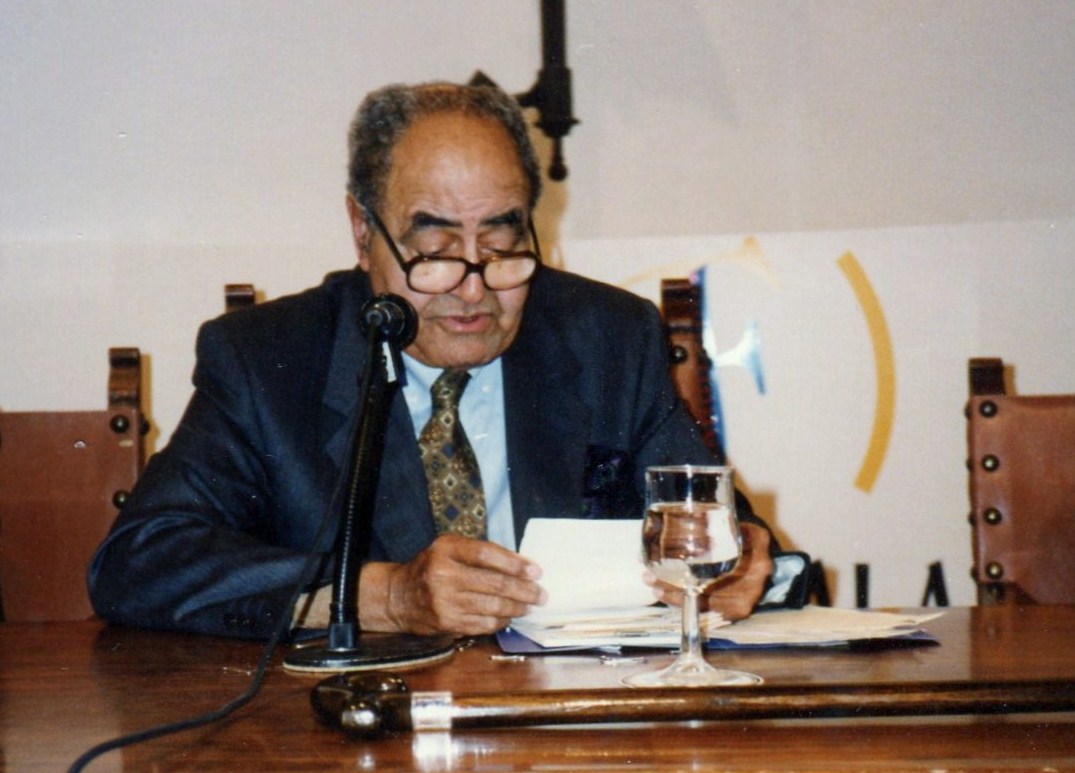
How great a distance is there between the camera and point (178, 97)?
8.63 feet

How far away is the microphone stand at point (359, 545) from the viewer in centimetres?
122

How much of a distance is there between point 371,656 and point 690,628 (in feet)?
1.09

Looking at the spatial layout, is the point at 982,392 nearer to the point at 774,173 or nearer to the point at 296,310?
the point at 774,173

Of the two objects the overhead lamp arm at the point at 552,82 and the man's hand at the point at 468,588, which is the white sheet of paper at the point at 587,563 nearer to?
the man's hand at the point at 468,588

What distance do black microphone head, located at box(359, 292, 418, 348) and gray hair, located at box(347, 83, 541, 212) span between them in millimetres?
748

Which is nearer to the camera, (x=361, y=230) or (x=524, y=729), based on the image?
(x=524, y=729)

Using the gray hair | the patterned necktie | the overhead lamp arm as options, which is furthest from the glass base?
the overhead lamp arm

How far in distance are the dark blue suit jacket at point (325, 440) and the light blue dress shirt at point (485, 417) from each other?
0.16 feet

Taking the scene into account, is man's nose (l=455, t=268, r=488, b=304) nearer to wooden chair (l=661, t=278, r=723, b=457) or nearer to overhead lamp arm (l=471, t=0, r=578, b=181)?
wooden chair (l=661, t=278, r=723, b=457)

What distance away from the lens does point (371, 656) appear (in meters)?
1.23

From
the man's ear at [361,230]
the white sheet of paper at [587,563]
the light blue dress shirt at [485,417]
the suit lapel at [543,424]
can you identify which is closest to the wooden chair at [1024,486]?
the suit lapel at [543,424]

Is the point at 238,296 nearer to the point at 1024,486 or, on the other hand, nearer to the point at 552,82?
the point at 552,82

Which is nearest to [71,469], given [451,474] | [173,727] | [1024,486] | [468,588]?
[451,474]

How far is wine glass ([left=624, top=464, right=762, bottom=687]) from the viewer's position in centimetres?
113
